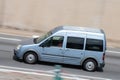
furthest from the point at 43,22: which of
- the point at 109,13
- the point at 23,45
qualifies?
the point at 23,45

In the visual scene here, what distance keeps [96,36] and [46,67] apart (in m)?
2.29

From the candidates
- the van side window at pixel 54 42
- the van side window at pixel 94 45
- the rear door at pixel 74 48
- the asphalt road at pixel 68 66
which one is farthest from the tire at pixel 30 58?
the van side window at pixel 94 45

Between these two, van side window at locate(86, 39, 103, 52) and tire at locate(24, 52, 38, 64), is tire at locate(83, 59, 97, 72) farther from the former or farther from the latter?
tire at locate(24, 52, 38, 64)

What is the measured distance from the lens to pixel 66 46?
667 inches

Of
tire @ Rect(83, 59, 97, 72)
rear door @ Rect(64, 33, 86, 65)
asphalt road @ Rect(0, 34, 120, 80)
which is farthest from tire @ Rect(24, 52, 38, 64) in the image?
tire @ Rect(83, 59, 97, 72)

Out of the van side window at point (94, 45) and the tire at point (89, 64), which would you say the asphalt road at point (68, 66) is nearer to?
the tire at point (89, 64)

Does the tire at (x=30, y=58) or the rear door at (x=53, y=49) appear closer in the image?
the rear door at (x=53, y=49)

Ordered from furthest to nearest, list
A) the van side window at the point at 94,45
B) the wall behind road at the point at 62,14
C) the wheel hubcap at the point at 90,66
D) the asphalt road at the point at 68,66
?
the wall behind road at the point at 62,14 < the wheel hubcap at the point at 90,66 < the van side window at the point at 94,45 < the asphalt road at the point at 68,66

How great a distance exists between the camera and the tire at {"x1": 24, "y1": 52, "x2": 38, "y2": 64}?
55.9 ft

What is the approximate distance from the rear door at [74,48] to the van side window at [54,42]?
0.89ft

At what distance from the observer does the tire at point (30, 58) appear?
17047 mm

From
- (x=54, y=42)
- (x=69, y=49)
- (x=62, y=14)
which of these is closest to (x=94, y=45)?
(x=69, y=49)

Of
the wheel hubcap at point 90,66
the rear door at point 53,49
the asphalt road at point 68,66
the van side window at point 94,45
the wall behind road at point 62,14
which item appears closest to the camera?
the asphalt road at point 68,66

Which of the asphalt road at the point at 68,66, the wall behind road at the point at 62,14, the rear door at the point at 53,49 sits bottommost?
the asphalt road at the point at 68,66
